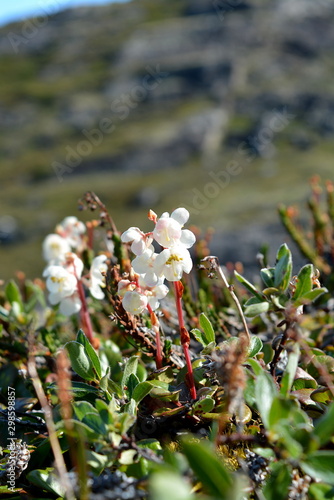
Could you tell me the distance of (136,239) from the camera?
133cm

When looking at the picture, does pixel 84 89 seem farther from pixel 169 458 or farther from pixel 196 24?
pixel 169 458

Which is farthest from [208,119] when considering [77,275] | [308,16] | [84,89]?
[77,275]

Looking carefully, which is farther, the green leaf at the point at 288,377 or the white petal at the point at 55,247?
the white petal at the point at 55,247

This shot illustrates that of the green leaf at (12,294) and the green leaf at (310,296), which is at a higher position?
the green leaf at (310,296)

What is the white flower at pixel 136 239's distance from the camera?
4.29ft

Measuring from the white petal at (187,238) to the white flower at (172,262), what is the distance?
0.10ft

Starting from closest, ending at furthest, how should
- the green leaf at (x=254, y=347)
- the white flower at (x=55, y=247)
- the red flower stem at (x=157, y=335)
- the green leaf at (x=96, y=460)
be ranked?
the green leaf at (x=96, y=460), the green leaf at (x=254, y=347), the red flower stem at (x=157, y=335), the white flower at (x=55, y=247)

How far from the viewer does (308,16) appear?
60.4 metres

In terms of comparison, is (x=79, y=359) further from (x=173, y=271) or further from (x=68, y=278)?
(x=68, y=278)

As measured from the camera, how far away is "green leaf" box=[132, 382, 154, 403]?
1216 millimetres

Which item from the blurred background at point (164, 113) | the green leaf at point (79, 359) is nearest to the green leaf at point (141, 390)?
the green leaf at point (79, 359)

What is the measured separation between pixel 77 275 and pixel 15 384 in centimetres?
41

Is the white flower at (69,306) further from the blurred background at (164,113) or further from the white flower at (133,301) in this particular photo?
the blurred background at (164,113)

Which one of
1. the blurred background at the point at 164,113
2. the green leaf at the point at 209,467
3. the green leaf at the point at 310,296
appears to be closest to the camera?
the green leaf at the point at 209,467
